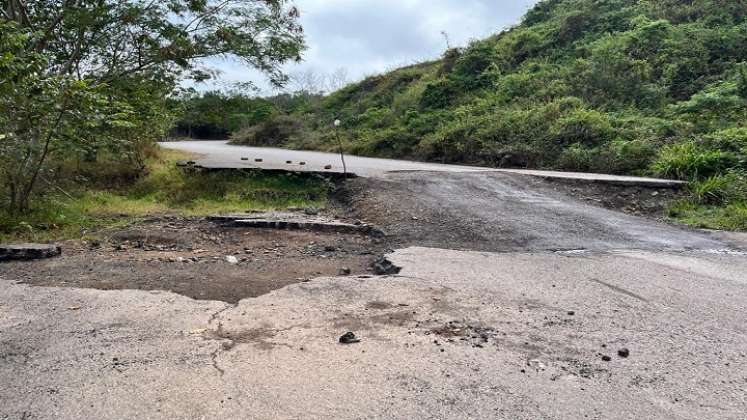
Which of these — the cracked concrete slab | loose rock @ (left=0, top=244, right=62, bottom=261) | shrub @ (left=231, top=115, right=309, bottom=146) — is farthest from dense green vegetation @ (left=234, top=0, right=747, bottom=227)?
loose rock @ (left=0, top=244, right=62, bottom=261)

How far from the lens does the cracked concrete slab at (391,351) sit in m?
2.71

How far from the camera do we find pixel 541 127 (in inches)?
620

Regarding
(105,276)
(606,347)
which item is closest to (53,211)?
(105,276)

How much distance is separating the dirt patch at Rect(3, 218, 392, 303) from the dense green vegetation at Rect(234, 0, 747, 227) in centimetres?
639

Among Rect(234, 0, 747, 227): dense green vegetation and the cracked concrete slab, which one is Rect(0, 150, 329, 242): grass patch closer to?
the cracked concrete slab

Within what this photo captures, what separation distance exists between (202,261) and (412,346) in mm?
3212

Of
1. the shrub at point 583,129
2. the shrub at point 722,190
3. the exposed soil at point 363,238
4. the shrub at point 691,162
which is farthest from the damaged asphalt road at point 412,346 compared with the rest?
the shrub at point 583,129

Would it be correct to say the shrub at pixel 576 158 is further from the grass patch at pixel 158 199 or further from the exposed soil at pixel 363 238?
the grass patch at pixel 158 199

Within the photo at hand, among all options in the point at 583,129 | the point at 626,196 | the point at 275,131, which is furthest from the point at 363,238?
the point at 275,131

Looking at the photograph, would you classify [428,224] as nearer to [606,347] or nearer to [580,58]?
[606,347]

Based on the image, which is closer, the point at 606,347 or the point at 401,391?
the point at 401,391

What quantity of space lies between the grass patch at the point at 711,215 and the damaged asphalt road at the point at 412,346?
260cm

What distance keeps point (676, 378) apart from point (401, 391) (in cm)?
161

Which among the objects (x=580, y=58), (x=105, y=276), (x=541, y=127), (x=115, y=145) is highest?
(x=580, y=58)
